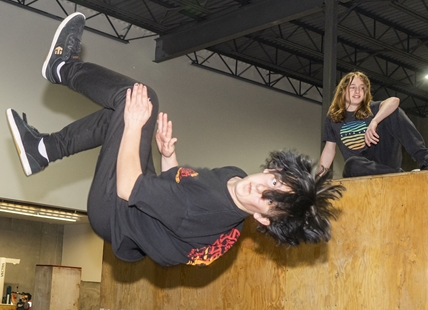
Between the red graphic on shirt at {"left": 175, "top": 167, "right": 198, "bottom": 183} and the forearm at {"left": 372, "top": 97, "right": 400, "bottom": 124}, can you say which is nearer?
the red graphic on shirt at {"left": 175, "top": 167, "right": 198, "bottom": 183}

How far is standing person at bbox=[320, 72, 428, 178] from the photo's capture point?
179 inches

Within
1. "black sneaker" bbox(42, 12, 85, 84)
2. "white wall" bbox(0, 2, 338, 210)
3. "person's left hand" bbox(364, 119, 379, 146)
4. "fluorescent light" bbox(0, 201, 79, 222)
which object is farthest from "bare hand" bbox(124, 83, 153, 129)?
"fluorescent light" bbox(0, 201, 79, 222)

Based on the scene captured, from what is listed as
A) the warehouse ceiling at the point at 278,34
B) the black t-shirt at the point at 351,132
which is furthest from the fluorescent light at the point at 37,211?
the black t-shirt at the point at 351,132

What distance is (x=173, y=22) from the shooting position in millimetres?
11359

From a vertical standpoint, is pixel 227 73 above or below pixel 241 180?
above

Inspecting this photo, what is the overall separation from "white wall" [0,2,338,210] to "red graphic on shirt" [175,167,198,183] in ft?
25.0

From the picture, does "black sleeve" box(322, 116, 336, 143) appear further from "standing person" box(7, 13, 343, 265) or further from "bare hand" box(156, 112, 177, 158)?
"standing person" box(7, 13, 343, 265)

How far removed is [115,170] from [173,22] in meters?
8.84

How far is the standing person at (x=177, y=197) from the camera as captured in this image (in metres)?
2.64

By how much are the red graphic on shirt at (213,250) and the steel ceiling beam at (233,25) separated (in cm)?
677

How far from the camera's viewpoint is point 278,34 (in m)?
12.1

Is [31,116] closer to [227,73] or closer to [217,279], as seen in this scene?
[227,73]

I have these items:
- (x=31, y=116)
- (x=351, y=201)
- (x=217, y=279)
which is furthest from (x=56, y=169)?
(x=351, y=201)

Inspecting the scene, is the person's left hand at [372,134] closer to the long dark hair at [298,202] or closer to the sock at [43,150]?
the long dark hair at [298,202]
